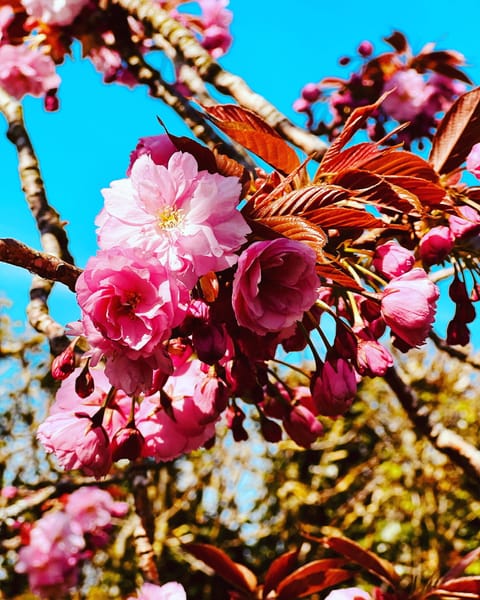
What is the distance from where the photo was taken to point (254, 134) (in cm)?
84

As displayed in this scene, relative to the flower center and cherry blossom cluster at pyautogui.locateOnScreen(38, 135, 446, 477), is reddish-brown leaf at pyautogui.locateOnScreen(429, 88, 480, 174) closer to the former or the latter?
cherry blossom cluster at pyautogui.locateOnScreen(38, 135, 446, 477)

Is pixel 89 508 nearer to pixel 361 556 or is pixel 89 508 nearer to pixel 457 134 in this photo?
pixel 361 556

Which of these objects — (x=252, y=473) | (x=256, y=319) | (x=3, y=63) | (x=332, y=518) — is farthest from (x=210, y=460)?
(x=256, y=319)

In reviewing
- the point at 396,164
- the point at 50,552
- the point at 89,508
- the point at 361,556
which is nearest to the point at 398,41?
the point at 396,164

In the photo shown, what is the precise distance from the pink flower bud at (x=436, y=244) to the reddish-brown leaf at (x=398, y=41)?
1.49 metres

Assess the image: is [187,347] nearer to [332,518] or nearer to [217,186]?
[217,186]

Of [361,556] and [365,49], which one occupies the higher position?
[365,49]

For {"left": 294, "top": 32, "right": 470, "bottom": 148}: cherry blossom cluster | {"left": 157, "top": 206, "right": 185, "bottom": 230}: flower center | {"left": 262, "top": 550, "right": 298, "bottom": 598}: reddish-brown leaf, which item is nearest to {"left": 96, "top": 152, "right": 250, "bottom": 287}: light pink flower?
{"left": 157, "top": 206, "right": 185, "bottom": 230}: flower center

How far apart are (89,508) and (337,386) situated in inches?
97.5

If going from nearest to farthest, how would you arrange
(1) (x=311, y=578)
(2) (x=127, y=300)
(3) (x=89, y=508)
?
(2) (x=127, y=300)
(1) (x=311, y=578)
(3) (x=89, y=508)

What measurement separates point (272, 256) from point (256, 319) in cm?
7

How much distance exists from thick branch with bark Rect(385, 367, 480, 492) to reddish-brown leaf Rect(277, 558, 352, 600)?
0.34m

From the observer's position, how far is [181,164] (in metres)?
0.72

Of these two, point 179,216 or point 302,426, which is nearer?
point 179,216
